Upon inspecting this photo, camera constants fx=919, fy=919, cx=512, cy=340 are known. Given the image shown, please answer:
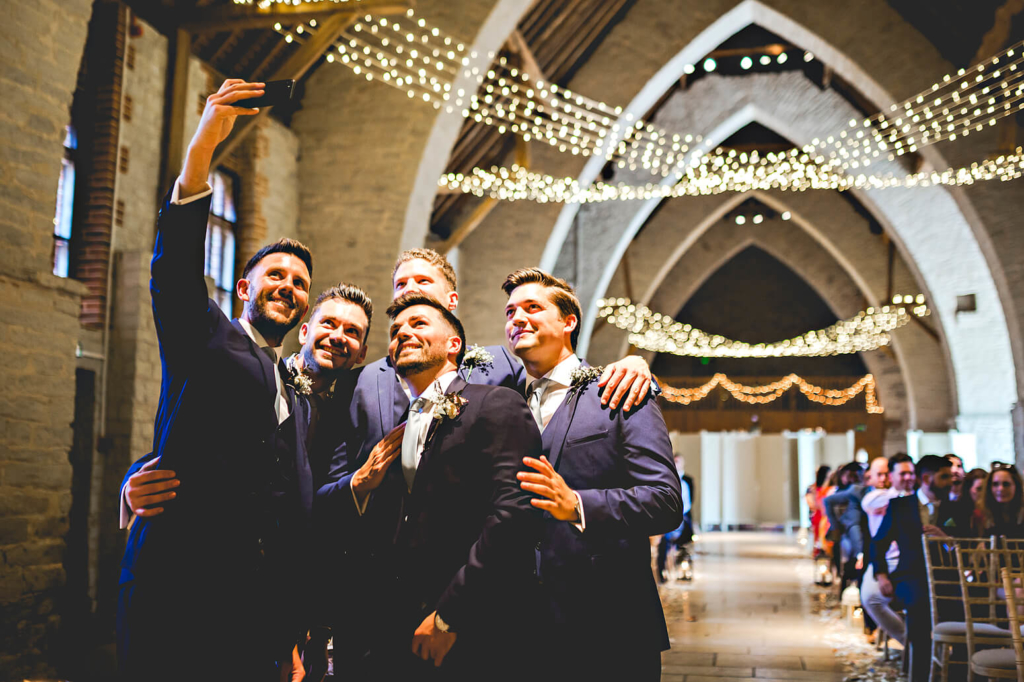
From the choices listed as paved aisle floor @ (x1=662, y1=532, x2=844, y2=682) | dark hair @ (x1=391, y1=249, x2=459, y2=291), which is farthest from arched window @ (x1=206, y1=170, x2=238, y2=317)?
dark hair @ (x1=391, y1=249, x2=459, y2=291)

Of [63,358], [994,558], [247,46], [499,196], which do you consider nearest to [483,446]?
[994,558]

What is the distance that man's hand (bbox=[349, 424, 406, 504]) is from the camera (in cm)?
203

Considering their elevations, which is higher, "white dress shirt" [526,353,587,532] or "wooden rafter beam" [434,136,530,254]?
"wooden rafter beam" [434,136,530,254]

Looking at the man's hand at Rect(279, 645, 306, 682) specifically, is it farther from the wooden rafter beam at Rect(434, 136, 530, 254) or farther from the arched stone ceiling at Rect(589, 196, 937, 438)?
the arched stone ceiling at Rect(589, 196, 937, 438)

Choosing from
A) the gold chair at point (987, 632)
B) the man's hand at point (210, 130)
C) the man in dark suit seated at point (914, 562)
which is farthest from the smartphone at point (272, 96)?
the man in dark suit seated at point (914, 562)

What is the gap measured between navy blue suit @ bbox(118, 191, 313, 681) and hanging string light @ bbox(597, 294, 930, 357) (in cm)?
1337

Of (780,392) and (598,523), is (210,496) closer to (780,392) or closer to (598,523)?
(598,523)

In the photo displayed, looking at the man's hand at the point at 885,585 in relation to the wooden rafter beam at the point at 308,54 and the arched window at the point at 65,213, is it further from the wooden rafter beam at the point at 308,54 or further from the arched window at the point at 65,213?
the arched window at the point at 65,213

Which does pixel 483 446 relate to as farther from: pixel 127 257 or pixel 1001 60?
pixel 1001 60

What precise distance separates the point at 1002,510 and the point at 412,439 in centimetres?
421

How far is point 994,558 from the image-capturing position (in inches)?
165

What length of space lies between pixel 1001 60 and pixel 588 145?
4.84 m

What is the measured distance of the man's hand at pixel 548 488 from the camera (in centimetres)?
189

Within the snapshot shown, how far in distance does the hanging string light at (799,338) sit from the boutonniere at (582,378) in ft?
42.9
